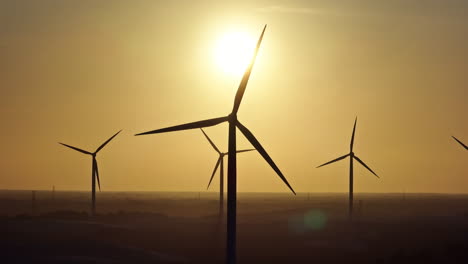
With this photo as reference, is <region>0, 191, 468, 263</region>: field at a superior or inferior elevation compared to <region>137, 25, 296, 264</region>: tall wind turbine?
inferior

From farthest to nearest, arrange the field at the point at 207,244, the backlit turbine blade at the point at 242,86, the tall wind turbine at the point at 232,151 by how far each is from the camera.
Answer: the field at the point at 207,244 → the backlit turbine blade at the point at 242,86 → the tall wind turbine at the point at 232,151

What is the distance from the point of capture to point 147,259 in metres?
59.1

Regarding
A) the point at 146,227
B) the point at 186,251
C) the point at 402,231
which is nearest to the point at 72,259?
the point at 186,251

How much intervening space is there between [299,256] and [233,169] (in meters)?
30.4

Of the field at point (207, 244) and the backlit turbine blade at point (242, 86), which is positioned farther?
the field at point (207, 244)

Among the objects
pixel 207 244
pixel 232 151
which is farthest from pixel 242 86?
pixel 207 244

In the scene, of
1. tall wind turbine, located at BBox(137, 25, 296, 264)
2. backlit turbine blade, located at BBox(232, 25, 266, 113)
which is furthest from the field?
backlit turbine blade, located at BBox(232, 25, 266, 113)

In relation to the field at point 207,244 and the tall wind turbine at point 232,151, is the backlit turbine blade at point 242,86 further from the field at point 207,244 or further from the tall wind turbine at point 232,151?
the field at point 207,244

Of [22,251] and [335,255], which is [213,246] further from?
[22,251]

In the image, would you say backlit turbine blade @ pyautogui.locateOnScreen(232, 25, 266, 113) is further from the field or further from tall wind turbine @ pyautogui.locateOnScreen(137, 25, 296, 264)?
the field

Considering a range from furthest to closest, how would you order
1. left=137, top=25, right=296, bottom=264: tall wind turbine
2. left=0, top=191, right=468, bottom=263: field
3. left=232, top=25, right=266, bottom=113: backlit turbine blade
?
left=0, top=191, right=468, bottom=263: field
left=232, top=25, right=266, bottom=113: backlit turbine blade
left=137, top=25, right=296, bottom=264: tall wind turbine

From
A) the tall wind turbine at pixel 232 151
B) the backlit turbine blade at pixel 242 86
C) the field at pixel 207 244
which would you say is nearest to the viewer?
the tall wind turbine at pixel 232 151

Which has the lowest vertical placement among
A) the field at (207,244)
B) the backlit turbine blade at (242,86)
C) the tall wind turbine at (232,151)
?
the field at (207,244)

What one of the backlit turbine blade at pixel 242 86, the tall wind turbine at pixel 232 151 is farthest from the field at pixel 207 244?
the backlit turbine blade at pixel 242 86
